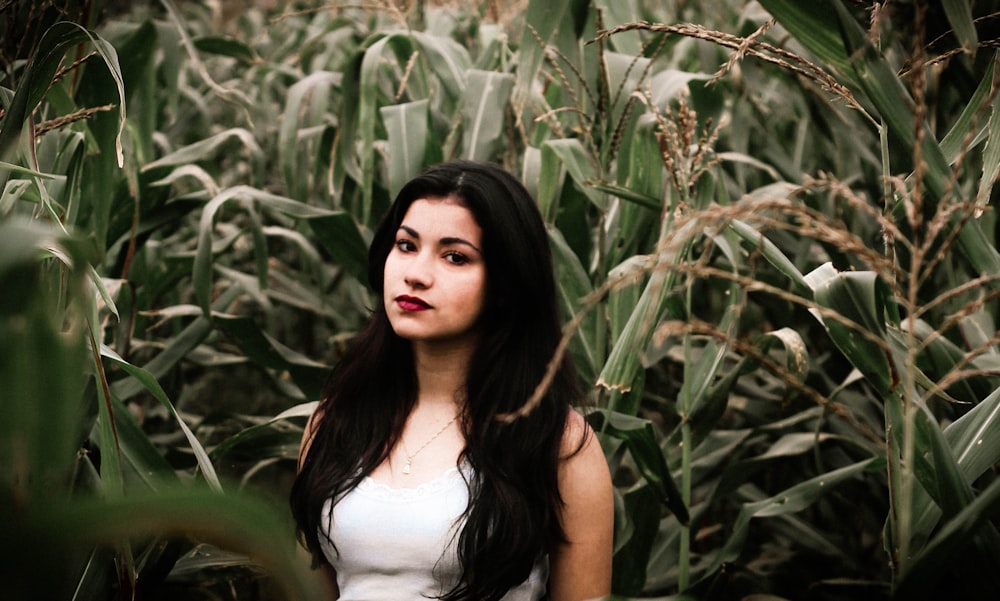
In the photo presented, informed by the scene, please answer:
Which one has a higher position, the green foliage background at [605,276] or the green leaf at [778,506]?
the green foliage background at [605,276]

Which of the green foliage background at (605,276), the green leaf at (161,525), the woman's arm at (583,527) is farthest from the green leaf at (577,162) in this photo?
the green leaf at (161,525)

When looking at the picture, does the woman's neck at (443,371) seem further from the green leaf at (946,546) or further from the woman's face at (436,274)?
the green leaf at (946,546)

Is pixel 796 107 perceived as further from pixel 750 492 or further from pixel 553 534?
pixel 553 534

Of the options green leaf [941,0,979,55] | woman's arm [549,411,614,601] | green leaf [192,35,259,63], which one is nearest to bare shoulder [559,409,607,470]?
woman's arm [549,411,614,601]

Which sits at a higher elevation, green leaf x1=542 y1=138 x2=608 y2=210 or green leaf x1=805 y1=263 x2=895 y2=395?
green leaf x1=542 y1=138 x2=608 y2=210

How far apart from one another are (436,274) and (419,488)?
0.23 metres

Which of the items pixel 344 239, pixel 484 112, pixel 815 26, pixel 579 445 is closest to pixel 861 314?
pixel 815 26

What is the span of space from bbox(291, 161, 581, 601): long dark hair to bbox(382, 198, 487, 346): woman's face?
18 millimetres

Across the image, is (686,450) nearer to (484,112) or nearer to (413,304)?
(413,304)

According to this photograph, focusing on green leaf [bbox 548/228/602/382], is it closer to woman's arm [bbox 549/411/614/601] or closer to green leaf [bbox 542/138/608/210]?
green leaf [bbox 542/138/608/210]

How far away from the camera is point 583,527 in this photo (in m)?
0.95

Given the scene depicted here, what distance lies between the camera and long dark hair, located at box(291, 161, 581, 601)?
917 millimetres

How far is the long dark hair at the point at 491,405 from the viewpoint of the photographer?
0.92 meters

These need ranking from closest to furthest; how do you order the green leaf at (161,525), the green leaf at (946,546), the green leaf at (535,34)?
the green leaf at (161,525), the green leaf at (946,546), the green leaf at (535,34)
